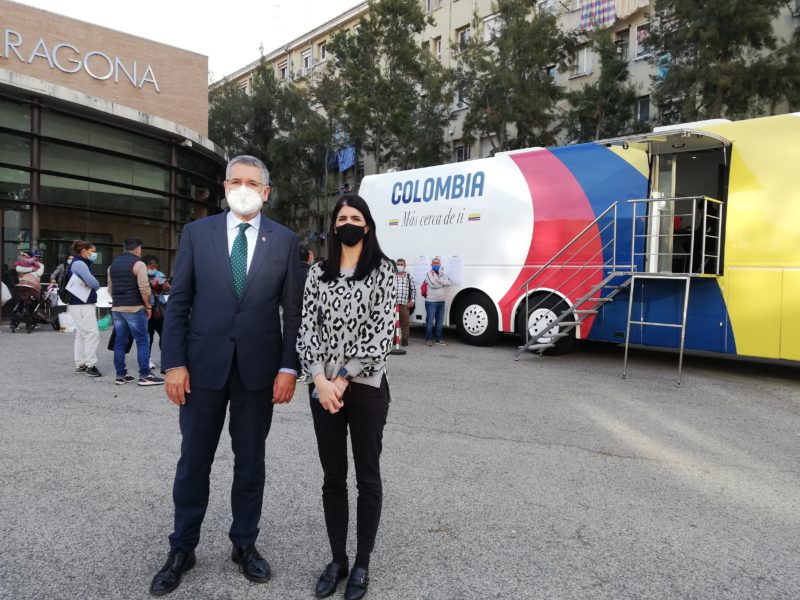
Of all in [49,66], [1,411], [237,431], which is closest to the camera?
[237,431]

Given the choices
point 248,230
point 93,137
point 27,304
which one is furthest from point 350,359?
point 93,137

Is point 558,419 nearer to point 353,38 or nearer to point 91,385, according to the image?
point 91,385

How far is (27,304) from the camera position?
13.5 m

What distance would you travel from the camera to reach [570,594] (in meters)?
2.65

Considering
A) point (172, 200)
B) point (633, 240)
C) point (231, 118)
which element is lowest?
point (633, 240)

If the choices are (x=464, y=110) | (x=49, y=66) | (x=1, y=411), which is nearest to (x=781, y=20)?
(x=464, y=110)

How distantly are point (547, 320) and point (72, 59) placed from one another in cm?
1568

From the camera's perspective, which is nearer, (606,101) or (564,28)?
(606,101)

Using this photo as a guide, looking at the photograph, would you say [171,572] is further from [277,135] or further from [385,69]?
[277,135]

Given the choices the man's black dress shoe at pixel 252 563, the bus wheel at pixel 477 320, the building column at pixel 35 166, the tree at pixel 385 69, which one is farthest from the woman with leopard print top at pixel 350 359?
the tree at pixel 385 69

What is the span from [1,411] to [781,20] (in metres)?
24.6

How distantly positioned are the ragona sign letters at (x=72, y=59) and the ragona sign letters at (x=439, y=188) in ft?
35.7

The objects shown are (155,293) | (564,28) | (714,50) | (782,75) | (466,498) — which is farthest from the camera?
(564,28)

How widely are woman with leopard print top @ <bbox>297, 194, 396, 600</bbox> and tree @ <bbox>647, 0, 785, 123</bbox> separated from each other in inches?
656
